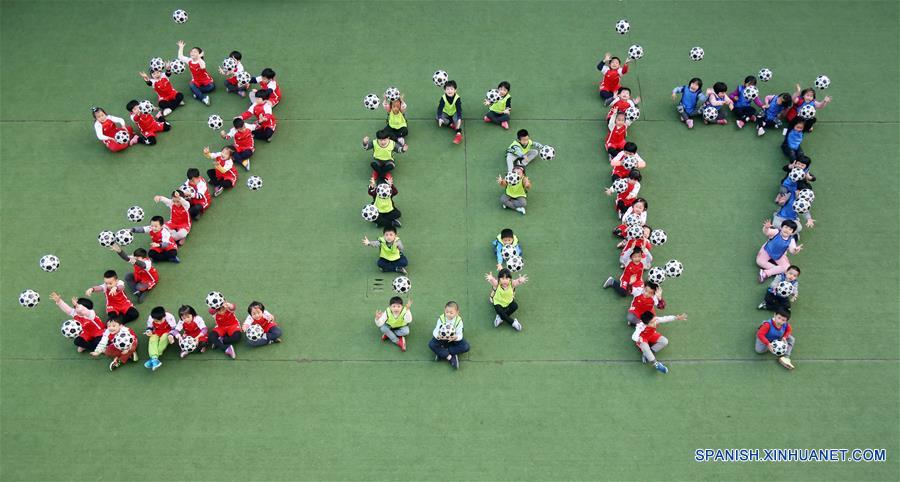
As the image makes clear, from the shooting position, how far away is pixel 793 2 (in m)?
14.2

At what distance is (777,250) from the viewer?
1012 centimetres

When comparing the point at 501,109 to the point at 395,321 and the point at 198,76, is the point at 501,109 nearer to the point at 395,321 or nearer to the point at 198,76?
the point at 395,321

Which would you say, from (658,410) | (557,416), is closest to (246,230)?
(557,416)

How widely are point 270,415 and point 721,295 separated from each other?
6.21m

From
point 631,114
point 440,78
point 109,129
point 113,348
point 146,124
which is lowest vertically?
point 113,348

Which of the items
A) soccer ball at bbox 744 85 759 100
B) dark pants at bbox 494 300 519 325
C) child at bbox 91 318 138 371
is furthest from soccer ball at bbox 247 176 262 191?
soccer ball at bbox 744 85 759 100

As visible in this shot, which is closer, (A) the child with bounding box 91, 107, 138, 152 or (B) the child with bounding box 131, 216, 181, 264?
(B) the child with bounding box 131, 216, 181, 264

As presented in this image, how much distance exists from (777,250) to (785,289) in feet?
2.56

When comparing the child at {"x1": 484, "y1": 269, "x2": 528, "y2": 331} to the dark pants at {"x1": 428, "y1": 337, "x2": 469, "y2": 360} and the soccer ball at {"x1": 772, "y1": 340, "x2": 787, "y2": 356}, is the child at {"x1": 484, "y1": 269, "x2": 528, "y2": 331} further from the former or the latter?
the soccer ball at {"x1": 772, "y1": 340, "x2": 787, "y2": 356}

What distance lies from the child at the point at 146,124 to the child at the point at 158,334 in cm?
372

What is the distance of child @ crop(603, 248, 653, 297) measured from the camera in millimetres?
9594

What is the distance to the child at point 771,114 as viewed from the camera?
39.1 ft

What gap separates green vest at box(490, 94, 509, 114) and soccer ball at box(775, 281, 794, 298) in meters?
4.99

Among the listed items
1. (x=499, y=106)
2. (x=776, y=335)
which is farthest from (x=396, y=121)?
(x=776, y=335)
